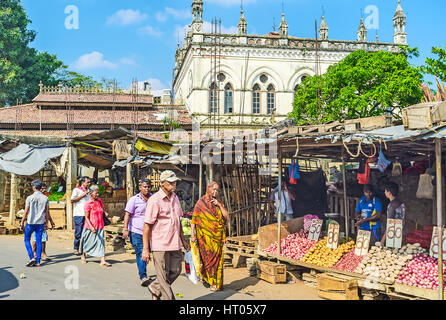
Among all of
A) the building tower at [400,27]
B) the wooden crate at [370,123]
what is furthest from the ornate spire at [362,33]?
the wooden crate at [370,123]

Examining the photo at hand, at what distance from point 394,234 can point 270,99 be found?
22.8 meters

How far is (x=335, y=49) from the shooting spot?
94.3 ft

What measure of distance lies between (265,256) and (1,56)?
101 ft

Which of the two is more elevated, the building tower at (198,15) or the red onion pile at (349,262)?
the building tower at (198,15)

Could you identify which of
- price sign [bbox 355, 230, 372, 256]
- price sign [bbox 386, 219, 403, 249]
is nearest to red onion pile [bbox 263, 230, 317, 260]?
price sign [bbox 355, 230, 372, 256]

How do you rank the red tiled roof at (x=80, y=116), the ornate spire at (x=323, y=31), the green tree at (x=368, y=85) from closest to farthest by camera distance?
the green tree at (x=368, y=85)
the red tiled roof at (x=80, y=116)
the ornate spire at (x=323, y=31)

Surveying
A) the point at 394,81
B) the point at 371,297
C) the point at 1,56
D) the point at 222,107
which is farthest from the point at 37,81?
the point at 371,297

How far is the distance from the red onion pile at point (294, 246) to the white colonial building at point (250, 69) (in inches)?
750

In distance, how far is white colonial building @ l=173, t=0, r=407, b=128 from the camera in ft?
89.7

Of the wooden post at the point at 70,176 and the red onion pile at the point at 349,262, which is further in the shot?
the wooden post at the point at 70,176

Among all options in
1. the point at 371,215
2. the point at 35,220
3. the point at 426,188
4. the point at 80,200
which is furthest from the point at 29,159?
the point at 426,188

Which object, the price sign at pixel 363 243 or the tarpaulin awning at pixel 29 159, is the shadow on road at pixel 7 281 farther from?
the price sign at pixel 363 243

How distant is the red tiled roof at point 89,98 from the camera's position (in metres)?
25.8

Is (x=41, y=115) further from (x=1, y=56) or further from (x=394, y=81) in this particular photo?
(x=394, y=81)
